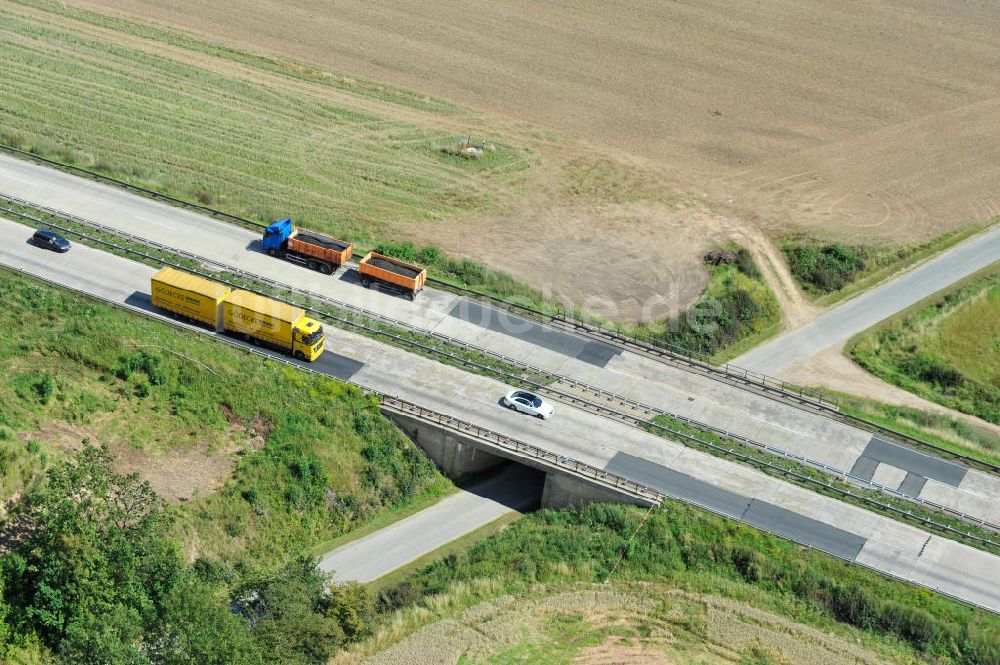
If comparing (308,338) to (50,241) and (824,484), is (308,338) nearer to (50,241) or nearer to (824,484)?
(50,241)

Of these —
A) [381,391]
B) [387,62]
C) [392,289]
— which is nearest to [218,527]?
[381,391]

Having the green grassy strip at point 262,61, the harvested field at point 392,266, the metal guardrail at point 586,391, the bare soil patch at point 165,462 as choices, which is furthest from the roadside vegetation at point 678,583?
the green grassy strip at point 262,61

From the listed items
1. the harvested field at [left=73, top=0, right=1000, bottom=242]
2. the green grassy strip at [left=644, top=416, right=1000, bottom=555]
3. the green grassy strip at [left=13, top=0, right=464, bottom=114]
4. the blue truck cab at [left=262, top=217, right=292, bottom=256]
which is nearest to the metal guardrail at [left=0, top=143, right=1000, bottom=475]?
the blue truck cab at [left=262, top=217, right=292, bottom=256]

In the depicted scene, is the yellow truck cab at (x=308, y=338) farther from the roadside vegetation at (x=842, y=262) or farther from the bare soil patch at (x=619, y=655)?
the roadside vegetation at (x=842, y=262)

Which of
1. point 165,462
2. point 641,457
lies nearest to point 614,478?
point 641,457

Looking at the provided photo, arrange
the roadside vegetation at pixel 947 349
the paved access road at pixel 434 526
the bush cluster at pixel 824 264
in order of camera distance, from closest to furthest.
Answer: the paved access road at pixel 434 526 < the roadside vegetation at pixel 947 349 < the bush cluster at pixel 824 264
